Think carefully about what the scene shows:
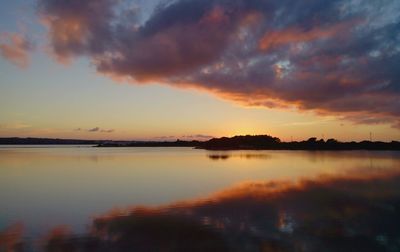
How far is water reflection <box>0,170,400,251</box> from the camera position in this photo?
38.9 ft

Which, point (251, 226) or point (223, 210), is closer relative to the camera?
point (251, 226)

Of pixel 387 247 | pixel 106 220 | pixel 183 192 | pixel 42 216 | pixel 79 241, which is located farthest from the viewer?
pixel 183 192

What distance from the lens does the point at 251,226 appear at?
1457 centimetres

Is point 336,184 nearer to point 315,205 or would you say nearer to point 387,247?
point 315,205

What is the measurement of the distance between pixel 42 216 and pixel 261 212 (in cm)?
1088

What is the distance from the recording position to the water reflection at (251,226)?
11852mm

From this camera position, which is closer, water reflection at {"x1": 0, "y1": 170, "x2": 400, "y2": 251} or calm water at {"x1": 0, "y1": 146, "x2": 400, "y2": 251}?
water reflection at {"x1": 0, "y1": 170, "x2": 400, "y2": 251}

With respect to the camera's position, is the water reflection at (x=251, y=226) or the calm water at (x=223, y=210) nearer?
the water reflection at (x=251, y=226)

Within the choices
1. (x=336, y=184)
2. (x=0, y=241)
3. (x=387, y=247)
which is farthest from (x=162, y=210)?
(x=336, y=184)

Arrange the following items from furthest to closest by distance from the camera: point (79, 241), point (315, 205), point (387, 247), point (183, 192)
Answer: point (183, 192)
point (315, 205)
point (79, 241)
point (387, 247)

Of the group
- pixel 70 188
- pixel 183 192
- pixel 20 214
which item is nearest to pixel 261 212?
pixel 183 192

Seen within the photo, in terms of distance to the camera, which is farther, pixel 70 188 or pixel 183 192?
pixel 70 188

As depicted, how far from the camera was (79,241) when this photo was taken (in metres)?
12.4

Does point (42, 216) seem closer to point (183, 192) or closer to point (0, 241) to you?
point (0, 241)
